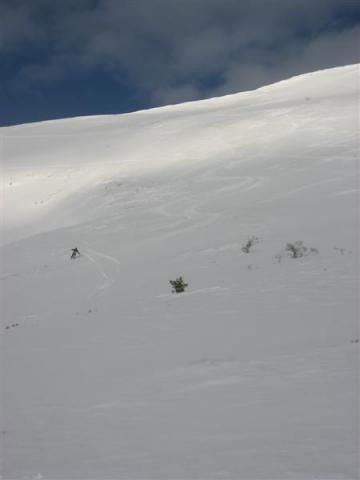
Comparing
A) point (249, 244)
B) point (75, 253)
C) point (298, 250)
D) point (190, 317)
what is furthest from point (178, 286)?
point (75, 253)

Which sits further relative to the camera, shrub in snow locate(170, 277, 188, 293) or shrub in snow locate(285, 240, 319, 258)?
shrub in snow locate(285, 240, 319, 258)

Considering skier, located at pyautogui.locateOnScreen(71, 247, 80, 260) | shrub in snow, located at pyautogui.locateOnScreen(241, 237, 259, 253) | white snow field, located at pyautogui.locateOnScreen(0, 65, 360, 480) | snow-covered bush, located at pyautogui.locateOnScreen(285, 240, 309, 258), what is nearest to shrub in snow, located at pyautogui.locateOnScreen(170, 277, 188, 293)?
white snow field, located at pyautogui.locateOnScreen(0, 65, 360, 480)

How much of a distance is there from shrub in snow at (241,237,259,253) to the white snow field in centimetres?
40

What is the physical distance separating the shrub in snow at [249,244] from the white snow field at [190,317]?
1.30 feet

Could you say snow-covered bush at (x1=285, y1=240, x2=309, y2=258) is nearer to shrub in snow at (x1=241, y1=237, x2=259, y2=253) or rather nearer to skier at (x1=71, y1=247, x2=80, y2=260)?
shrub in snow at (x1=241, y1=237, x2=259, y2=253)

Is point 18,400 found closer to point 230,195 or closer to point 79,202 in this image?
Answer: point 230,195

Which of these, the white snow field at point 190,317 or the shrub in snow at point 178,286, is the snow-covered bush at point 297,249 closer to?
the white snow field at point 190,317

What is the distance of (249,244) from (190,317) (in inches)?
220

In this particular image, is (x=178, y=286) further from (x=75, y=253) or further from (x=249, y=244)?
(x=75, y=253)

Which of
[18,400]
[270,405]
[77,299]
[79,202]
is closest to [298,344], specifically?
[270,405]

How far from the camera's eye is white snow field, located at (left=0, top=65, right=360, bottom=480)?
4.59 m

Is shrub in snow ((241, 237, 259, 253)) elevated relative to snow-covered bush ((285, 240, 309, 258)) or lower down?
elevated

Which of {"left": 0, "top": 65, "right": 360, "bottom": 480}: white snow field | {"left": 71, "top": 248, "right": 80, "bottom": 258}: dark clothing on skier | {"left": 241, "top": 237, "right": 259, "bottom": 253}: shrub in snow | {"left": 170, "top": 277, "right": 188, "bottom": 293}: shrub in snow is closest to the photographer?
{"left": 0, "top": 65, "right": 360, "bottom": 480}: white snow field

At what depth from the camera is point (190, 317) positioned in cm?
A: 1010
